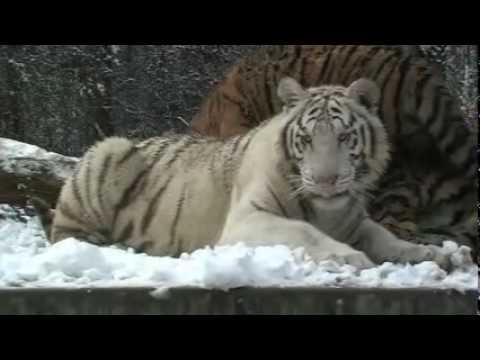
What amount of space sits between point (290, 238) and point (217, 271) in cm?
54

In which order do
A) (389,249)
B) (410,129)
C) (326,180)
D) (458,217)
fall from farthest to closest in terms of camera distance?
(410,129)
(458,217)
(389,249)
(326,180)

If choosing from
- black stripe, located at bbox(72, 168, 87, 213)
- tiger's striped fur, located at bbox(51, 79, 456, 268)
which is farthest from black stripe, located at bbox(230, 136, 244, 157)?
black stripe, located at bbox(72, 168, 87, 213)

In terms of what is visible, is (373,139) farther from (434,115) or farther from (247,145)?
(434,115)

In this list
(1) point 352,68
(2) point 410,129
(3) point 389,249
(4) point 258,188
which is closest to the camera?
(3) point 389,249

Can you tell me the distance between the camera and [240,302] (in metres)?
2.59

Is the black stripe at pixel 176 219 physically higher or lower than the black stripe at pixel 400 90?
lower

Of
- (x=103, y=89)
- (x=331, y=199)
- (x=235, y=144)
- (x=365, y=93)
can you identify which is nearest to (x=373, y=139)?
(x=365, y=93)

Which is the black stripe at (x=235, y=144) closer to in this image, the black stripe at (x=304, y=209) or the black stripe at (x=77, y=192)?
the black stripe at (x=304, y=209)

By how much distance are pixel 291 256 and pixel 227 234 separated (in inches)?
18.7

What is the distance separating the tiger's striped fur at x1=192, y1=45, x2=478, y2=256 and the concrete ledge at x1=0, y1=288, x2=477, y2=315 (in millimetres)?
1233

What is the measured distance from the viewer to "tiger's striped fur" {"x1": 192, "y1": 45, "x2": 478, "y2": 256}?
4.10 metres

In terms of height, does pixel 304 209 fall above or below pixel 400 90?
below

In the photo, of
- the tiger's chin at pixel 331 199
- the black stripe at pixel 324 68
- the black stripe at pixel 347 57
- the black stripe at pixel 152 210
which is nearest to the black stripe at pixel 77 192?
the black stripe at pixel 152 210

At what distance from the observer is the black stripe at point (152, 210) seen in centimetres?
374
